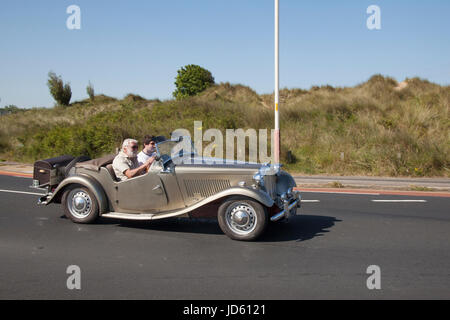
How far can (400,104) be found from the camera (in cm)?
2081

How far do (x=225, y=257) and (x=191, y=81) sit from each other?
3108 centimetres

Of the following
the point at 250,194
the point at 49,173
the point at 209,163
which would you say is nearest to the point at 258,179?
the point at 250,194

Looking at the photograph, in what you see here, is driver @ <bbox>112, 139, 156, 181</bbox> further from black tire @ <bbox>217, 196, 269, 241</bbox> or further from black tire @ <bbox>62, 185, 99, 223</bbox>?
black tire @ <bbox>217, 196, 269, 241</bbox>

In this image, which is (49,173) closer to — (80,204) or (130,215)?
(80,204)

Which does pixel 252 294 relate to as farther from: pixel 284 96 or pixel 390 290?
pixel 284 96

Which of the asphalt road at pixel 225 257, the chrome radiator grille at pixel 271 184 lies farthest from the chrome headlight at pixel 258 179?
the asphalt road at pixel 225 257

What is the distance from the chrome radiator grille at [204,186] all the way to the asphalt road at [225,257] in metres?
0.68

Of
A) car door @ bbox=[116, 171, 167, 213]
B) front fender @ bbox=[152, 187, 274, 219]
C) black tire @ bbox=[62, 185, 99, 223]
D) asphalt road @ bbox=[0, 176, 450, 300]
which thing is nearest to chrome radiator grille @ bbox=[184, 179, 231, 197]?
front fender @ bbox=[152, 187, 274, 219]

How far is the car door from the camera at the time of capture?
661 cm

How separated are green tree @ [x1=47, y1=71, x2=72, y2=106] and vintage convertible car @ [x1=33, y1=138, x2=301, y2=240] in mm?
30874

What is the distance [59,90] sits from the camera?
35656mm

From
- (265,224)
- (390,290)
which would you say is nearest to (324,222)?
(265,224)

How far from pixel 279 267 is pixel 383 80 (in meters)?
24.4
